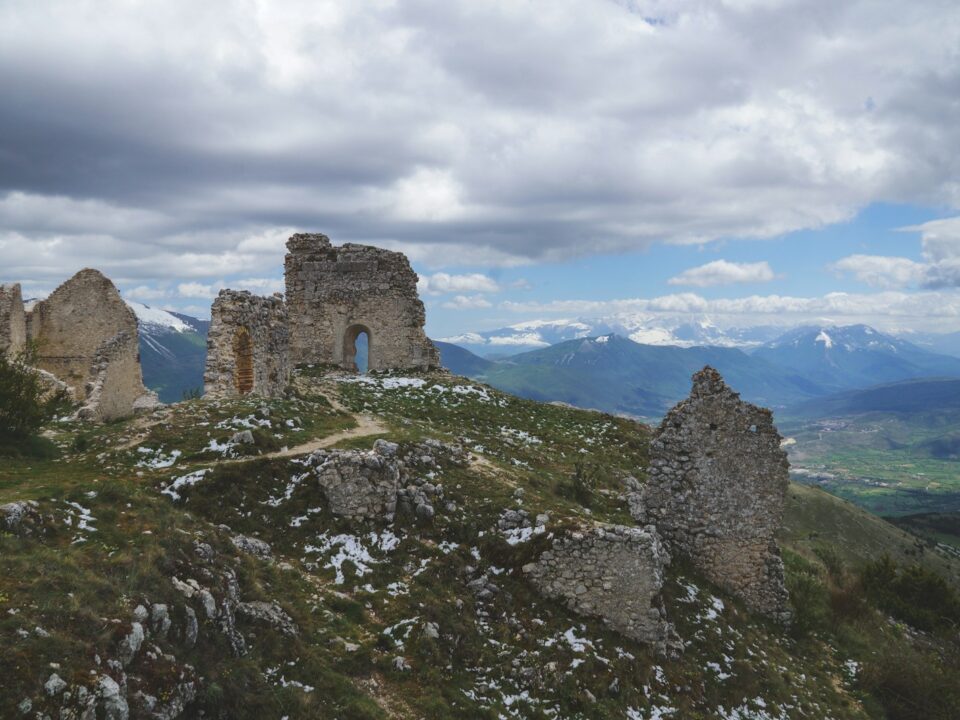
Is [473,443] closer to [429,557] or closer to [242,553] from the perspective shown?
[429,557]

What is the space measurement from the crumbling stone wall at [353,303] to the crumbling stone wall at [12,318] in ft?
51.5

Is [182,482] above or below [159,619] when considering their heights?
above

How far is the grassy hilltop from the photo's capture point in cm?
891

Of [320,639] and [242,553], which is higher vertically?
[242,553]

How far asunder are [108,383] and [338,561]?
16708 mm

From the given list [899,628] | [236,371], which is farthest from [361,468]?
[899,628]

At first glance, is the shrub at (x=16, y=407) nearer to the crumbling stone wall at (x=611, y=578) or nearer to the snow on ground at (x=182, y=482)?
the snow on ground at (x=182, y=482)

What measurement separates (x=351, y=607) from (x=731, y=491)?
11954mm

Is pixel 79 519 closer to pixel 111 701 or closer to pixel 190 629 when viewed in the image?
pixel 190 629

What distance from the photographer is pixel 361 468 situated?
16469 mm

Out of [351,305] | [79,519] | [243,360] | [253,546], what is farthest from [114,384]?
[351,305]

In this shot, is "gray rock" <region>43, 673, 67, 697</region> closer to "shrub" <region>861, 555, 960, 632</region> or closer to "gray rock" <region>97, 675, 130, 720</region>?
"gray rock" <region>97, 675, 130, 720</region>

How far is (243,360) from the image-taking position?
26.3 m

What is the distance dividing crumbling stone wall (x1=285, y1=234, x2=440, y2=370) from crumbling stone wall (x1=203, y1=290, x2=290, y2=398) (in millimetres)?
14117
